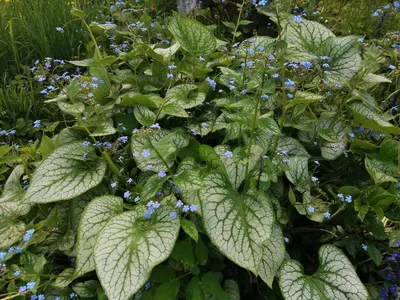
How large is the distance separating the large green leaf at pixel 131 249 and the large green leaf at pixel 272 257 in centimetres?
35

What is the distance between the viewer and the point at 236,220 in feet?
4.35

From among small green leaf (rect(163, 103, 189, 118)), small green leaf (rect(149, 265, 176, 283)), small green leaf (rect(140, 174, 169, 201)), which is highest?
small green leaf (rect(163, 103, 189, 118))

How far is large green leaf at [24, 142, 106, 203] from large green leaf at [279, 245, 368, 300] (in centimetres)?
80

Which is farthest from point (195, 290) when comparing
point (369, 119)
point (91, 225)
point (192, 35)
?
point (192, 35)

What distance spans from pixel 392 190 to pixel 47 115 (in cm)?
212

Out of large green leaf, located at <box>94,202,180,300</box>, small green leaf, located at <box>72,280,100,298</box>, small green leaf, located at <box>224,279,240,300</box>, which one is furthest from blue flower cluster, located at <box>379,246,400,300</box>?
small green leaf, located at <box>72,280,100,298</box>

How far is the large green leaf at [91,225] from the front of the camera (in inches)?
53.0

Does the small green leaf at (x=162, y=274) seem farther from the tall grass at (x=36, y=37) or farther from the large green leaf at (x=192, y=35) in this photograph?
the tall grass at (x=36, y=37)

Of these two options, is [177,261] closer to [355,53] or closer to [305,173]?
[305,173]

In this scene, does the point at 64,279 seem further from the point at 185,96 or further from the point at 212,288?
the point at 185,96

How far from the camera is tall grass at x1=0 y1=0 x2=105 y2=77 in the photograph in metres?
2.88

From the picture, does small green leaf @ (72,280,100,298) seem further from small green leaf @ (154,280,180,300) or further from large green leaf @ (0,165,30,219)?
large green leaf @ (0,165,30,219)

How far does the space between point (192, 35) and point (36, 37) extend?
63.3 inches

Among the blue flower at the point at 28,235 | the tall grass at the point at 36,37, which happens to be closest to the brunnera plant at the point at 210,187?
the blue flower at the point at 28,235
